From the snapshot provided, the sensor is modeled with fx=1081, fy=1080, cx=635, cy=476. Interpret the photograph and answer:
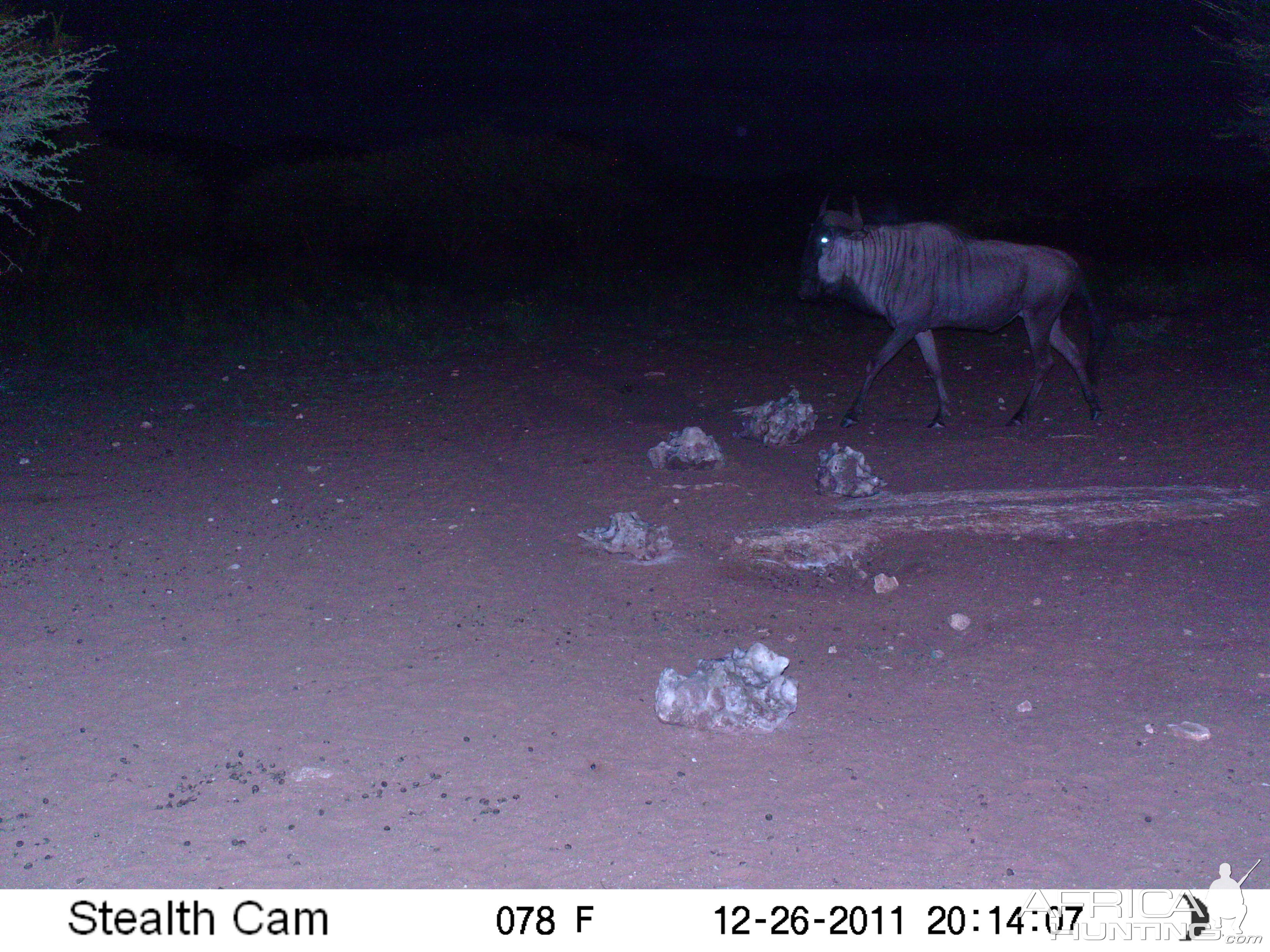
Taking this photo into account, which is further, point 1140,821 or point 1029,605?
point 1029,605

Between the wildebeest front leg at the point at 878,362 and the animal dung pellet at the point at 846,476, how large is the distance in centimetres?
198

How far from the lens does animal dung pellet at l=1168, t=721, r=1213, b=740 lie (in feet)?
13.8

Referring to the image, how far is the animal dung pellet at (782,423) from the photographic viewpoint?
28.4ft

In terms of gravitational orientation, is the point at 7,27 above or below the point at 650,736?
above

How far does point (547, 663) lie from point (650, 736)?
818 millimetres

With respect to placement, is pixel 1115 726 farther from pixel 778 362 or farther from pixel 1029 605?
pixel 778 362

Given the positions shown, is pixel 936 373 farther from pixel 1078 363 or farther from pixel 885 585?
pixel 885 585

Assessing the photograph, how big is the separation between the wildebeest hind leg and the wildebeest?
0.05ft

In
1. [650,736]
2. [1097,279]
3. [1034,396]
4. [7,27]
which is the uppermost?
[7,27]

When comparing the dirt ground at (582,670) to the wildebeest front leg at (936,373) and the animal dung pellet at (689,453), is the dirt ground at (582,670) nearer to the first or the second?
the animal dung pellet at (689,453)

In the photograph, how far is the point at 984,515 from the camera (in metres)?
6.67

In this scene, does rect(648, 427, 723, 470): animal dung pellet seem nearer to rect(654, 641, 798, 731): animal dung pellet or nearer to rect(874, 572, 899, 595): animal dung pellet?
rect(874, 572, 899, 595): animal dung pellet

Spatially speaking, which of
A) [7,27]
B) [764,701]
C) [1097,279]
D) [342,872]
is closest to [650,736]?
[764,701]

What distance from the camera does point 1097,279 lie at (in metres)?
18.6
